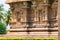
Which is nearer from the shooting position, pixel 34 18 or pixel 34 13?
pixel 34 18

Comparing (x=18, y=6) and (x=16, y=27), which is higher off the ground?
(x=18, y=6)

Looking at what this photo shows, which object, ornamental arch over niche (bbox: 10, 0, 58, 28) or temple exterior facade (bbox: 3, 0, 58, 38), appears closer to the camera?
temple exterior facade (bbox: 3, 0, 58, 38)

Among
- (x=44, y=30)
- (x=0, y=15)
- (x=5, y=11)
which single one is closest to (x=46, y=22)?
(x=44, y=30)

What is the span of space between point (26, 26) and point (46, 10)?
5.66 feet

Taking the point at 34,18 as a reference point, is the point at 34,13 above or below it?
above

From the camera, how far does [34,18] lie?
2003cm

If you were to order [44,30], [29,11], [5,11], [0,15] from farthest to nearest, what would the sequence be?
[5,11]
[0,15]
[29,11]
[44,30]

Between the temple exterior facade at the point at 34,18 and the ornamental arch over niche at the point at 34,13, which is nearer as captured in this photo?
the temple exterior facade at the point at 34,18

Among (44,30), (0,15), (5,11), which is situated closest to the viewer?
(44,30)

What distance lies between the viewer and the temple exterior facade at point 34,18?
19.1 meters

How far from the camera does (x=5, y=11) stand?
45344mm

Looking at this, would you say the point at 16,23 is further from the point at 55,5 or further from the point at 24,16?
the point at 55,5

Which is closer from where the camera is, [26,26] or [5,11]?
[26,26]

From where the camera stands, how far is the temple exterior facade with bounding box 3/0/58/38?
1908cm
